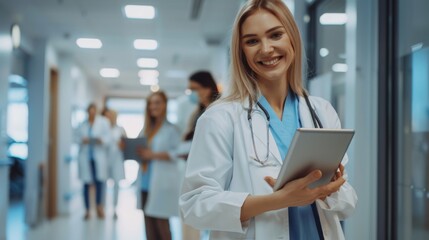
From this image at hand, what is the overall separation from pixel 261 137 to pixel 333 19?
1.88m

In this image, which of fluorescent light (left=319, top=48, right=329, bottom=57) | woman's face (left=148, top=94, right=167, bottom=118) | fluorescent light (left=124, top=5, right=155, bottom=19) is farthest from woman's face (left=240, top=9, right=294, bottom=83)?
fluorescent light (left=124, top=5, right=155, bottom=19)

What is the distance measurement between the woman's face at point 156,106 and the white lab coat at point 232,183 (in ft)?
8.58

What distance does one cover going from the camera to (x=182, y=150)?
3461 mm

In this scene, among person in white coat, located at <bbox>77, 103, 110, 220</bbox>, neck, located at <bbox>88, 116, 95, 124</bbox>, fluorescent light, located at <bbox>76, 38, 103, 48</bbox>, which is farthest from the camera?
neck, located at <bbox>88, 116, 95, 124</bbox>

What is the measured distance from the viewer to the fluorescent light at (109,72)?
9.67m

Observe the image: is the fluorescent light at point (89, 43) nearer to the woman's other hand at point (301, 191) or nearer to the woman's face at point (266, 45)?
the woman's face at point (266, 45)

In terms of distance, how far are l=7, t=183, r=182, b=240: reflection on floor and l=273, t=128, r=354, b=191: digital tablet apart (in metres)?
4.21

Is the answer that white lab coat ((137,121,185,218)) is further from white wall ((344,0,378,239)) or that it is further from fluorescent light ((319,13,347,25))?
white wall ((344,0,378,239))

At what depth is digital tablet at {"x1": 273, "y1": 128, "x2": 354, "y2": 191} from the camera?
38.4 inches

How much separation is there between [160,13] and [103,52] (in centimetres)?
282

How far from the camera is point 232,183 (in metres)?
1.13

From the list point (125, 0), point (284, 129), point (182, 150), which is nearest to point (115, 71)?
point (125, 0)

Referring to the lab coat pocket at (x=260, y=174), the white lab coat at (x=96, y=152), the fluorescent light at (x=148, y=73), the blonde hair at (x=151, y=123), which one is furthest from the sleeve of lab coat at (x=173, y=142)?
the fluorescent light at (x=148, y=73)

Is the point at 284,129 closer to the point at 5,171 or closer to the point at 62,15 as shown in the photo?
the point at 5,171
